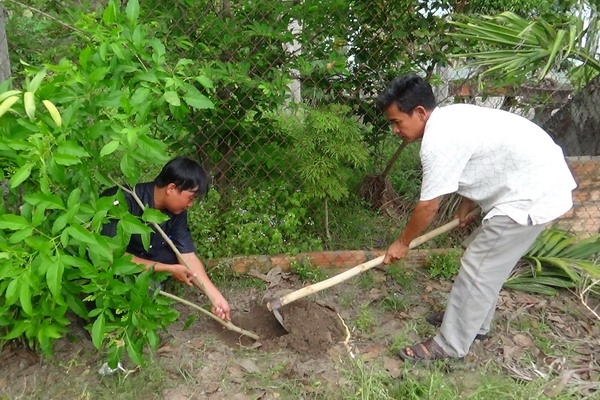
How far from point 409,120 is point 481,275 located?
86 cm

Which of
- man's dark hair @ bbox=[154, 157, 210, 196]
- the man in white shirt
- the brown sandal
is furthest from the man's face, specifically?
the brown sandal

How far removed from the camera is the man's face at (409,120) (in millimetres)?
2490

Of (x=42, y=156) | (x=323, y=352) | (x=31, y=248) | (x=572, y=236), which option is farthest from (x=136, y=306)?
(x=572, y=236)

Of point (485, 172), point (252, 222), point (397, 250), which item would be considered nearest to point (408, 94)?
point (485, 172)

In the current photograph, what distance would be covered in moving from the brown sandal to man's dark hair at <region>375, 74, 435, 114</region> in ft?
4.12

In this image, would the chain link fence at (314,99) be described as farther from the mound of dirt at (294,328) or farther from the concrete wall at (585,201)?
the mound of dirt at (294,328)

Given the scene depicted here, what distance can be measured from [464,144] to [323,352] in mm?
1322

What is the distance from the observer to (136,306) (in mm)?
2213

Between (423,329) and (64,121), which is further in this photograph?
(423,329)

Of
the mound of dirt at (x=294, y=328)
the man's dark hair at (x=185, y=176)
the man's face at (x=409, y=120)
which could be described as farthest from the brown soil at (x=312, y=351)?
the man's face at (x=409, y=120)

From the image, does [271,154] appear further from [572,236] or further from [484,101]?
[572,236]

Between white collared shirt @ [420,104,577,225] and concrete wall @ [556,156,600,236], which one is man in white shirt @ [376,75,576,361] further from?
concrete wall @ [556,156,600,236]

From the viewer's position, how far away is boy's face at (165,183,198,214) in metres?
2.55

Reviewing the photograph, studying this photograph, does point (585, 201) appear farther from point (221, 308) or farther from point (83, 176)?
point (83, 176)
